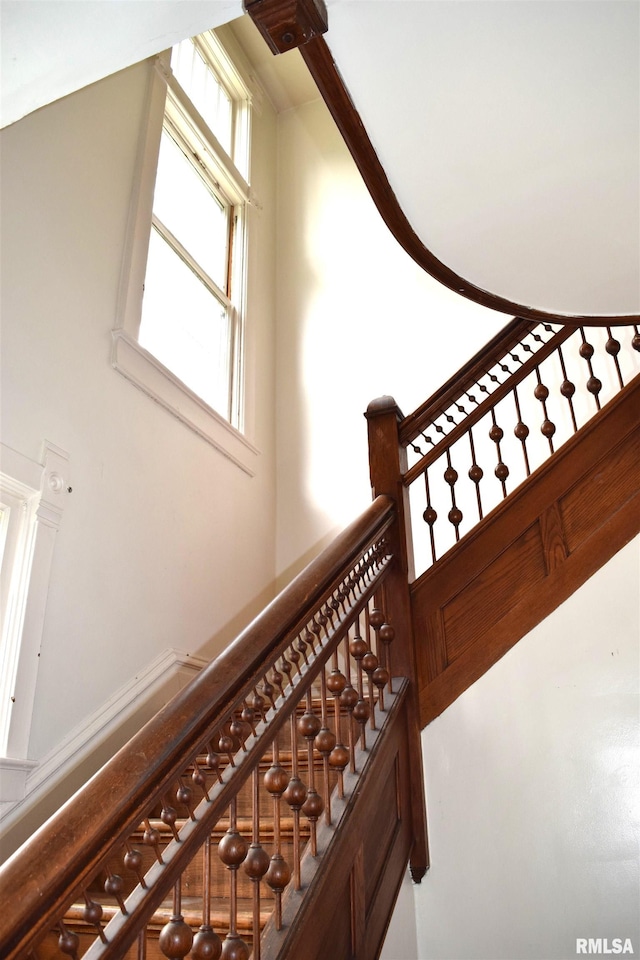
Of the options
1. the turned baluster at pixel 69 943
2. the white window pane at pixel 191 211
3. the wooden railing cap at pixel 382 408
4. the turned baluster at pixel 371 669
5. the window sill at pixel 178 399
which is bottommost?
the turned baluster at pixel 69 943

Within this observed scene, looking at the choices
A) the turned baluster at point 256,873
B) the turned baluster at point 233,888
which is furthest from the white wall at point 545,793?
the turned baluster at point 233,888

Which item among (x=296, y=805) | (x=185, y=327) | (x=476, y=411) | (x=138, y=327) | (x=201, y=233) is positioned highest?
(x=201, y=233)

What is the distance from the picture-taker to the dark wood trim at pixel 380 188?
1.36 meters

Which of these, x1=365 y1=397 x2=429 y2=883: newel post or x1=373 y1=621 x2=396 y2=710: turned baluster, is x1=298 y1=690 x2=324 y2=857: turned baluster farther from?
x1=365 y1=397 x2=429 y2=883: newel post

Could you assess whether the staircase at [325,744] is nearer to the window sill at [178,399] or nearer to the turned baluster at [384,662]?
the turned baluster at [384,662]

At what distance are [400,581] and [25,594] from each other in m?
1.43

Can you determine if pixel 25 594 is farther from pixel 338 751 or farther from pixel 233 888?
pixel 233 888

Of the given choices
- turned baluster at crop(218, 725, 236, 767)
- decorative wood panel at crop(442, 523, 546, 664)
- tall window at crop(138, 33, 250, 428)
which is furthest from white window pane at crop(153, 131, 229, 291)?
turned baluster at crop(218, 725, 236, 767)

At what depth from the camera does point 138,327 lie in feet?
13.1

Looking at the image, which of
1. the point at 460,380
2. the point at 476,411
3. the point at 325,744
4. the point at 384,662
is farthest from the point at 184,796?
the point at 460,380

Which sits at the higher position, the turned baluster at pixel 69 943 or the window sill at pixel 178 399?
the window sill at pixel 178 399

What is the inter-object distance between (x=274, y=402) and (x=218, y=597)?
5.70 ft

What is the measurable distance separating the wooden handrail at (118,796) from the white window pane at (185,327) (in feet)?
9.34

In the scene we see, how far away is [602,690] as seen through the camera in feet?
7.93
